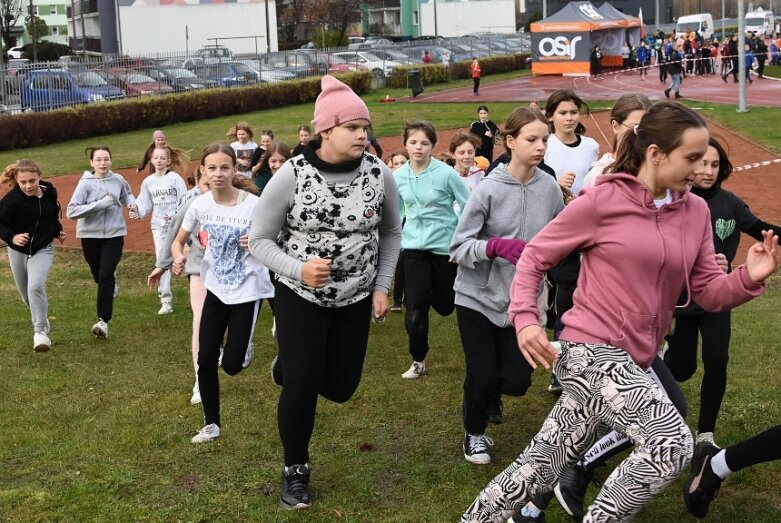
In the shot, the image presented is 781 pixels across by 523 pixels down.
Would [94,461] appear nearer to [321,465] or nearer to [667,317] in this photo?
[321,465]

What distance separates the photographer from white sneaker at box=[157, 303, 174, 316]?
39.1 ft

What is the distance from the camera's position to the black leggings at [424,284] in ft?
26.5

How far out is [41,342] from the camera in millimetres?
10234

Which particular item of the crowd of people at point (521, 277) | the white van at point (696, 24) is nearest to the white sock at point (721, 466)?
the crowd of people at point (521, 277)

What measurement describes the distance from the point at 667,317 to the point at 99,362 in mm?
6482

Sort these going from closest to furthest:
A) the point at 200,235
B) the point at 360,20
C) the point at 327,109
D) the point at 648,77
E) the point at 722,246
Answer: the point at 327,109
the point at 722,246
the point at 200,235
the point at 648,77
the point at 360,20

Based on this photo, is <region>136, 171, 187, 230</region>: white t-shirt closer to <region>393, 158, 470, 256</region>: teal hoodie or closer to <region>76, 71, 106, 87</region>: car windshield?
<region>393, 158, 470, 256</region>: teal hoodie

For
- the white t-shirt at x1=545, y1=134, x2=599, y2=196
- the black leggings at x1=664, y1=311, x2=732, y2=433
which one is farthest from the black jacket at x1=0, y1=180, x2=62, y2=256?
the black leggings at x1=664, y1=311, x2=732, y2=433

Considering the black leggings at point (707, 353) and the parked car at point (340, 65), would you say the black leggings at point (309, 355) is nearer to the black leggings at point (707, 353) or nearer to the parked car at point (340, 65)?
the black leggings at point (707, 353)

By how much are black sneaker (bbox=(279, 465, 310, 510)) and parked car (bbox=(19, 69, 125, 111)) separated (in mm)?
32279

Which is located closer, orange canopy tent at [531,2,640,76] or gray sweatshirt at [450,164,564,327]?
gray sweatshirt at [450,164,564,327]

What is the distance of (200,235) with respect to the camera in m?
7.21

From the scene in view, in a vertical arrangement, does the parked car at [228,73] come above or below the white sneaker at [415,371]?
above

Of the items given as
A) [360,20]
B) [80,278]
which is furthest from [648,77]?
[360,20]
